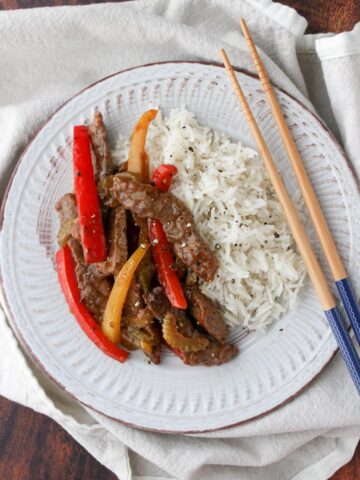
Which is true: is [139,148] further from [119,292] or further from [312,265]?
[312,265]

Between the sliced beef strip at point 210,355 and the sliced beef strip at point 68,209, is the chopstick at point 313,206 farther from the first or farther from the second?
the sliced beef strip at point 68,209

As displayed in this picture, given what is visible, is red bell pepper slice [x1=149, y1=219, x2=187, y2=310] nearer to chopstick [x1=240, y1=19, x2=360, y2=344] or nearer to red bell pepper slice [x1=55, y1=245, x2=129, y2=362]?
red bell pepper slice [x1=55, y1=245, x2=129, y2=362]

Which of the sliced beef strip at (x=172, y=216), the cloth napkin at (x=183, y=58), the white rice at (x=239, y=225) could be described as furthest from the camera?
the cloth napkin at (x=183, y=58)

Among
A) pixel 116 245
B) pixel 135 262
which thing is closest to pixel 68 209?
pixel 116 245

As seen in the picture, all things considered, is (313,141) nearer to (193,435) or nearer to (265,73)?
(265,73)

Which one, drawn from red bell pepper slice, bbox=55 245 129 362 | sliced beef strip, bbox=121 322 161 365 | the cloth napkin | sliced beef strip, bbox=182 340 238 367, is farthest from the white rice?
red bell pepper slice, bbox=55 245 129 362

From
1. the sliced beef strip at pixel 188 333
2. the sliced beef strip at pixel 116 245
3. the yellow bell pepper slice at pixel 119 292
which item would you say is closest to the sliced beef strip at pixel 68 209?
the sliced beef strip at pixel 116 245
